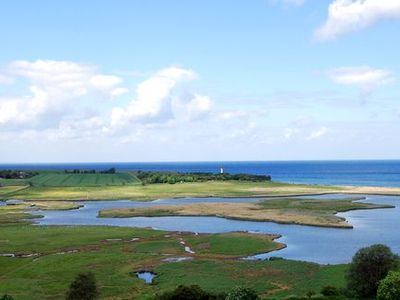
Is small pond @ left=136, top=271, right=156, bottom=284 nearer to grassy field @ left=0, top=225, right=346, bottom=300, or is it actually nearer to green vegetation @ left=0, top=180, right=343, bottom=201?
grassy field @ left=0, top=225, right=346, bottom=300

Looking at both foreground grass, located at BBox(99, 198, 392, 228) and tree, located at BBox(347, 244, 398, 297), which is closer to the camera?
tree, located at BBox(347, 244, 398, 297)

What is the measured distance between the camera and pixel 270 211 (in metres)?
107

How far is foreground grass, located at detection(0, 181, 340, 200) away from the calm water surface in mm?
28952

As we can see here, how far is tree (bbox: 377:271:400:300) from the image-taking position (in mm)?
37625

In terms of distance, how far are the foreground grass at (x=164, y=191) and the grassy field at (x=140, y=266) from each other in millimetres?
71571

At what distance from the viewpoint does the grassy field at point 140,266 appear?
48.3 metres

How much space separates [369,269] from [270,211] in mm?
63929

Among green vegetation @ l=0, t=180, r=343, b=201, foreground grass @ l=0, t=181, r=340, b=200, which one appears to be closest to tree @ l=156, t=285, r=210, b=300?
green vegetation @ l=0, t=180, r=343, b=201

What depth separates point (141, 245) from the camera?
2788 inches

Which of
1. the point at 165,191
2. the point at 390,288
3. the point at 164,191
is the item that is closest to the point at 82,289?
the point at 390,288

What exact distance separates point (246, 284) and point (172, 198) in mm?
98903

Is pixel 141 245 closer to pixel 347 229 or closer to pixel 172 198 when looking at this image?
pixel 347 229

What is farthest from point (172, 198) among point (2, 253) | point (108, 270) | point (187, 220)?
point (108, 270)

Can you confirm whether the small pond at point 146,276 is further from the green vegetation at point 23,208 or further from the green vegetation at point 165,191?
the green vegetation at point 165,191
